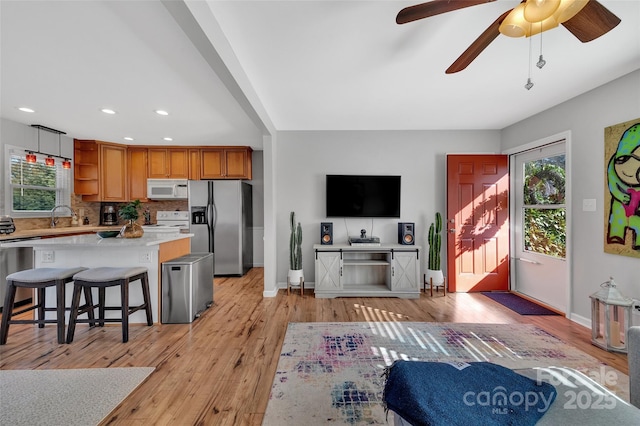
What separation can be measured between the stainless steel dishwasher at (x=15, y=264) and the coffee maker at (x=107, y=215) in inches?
65.8

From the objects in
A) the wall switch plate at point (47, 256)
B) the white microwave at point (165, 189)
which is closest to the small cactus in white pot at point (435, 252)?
the white microwave at point (165, 189)

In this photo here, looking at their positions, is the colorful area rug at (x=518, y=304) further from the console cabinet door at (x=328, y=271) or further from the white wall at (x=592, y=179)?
the console cabinet door at (x=328, y=271)

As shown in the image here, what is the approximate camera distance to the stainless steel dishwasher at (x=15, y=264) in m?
3.07

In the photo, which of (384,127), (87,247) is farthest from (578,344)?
(87,247)

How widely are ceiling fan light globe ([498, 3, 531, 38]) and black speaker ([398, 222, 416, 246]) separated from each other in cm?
263

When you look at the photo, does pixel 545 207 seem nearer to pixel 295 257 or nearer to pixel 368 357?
pixel 368 357

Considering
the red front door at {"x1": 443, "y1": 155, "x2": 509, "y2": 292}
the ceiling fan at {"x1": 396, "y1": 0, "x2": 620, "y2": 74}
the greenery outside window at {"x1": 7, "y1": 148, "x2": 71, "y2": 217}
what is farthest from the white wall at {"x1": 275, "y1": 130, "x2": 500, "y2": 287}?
the greenery outside window at {"x1": 7, "y1": 148, "x2": 71, "y2": 217}

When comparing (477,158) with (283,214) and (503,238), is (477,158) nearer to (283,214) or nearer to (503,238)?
(503,238)

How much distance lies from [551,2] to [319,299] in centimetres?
331

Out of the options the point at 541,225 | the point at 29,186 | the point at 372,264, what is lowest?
the point at 372,264

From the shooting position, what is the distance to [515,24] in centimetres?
135

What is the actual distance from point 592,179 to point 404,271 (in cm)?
216

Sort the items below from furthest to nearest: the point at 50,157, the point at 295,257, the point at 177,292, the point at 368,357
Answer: the point at 50,157
the point at 295,257
the point at 177,292
the point at 368,357

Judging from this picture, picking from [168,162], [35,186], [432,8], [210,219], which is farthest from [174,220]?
[432,8]
